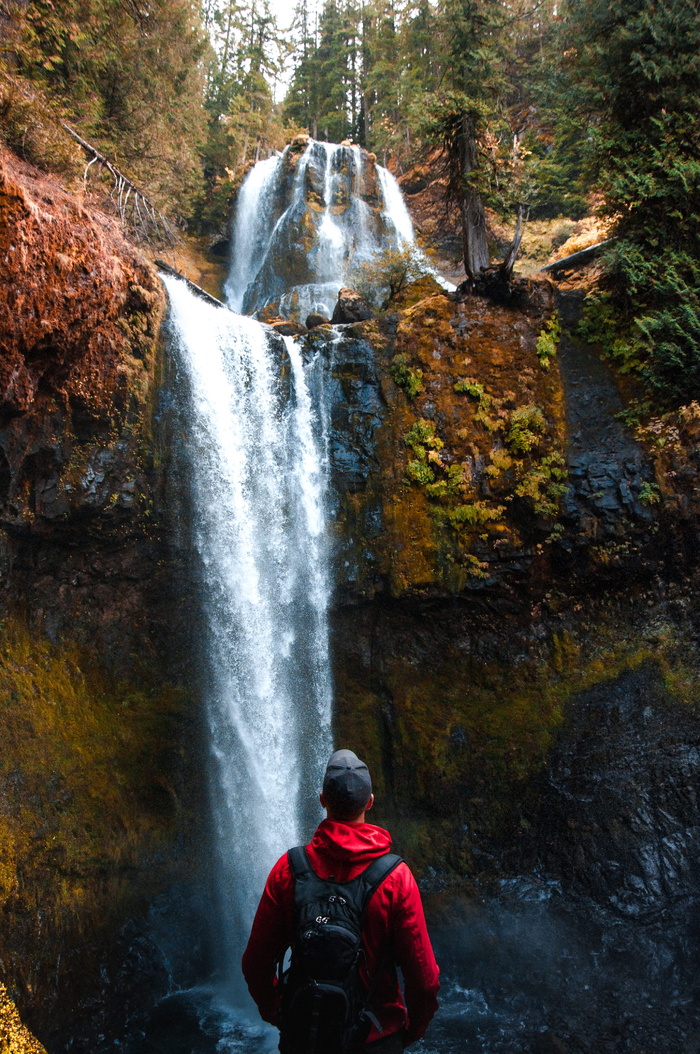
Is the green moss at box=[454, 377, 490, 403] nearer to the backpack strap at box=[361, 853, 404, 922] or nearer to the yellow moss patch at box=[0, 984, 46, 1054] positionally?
the backpack strap at box=[361, 853, 404, 922]

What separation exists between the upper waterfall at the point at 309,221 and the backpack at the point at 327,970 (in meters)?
15.9

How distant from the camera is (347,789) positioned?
2436 millimetres

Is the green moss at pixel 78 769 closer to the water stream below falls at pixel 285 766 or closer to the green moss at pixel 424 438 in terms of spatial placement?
the water stream below falls at pixel 285 766

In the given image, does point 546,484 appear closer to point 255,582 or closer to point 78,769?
point 255,582

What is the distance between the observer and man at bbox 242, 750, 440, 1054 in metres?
2.35

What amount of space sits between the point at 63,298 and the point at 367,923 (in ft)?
24.5

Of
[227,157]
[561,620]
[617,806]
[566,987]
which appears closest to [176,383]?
[561,620]

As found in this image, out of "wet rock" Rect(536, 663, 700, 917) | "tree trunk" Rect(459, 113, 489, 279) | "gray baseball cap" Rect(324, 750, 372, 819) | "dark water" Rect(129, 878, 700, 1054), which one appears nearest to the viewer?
"gray baseball cap" Rect(324, 750, 372, 819)

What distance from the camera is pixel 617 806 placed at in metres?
7.54

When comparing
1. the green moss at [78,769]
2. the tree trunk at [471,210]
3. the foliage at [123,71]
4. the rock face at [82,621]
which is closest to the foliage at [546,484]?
the tree trunk at [471,210]

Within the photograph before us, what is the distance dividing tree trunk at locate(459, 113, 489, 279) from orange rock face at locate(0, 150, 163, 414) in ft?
19.1

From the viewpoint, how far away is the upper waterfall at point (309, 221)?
1767cm

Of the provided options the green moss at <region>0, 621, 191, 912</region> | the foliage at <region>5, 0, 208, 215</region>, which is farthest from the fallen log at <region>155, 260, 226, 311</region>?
the green moss at <region>0, 621, 191, 912</region>

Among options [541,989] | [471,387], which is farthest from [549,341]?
[541,989]
